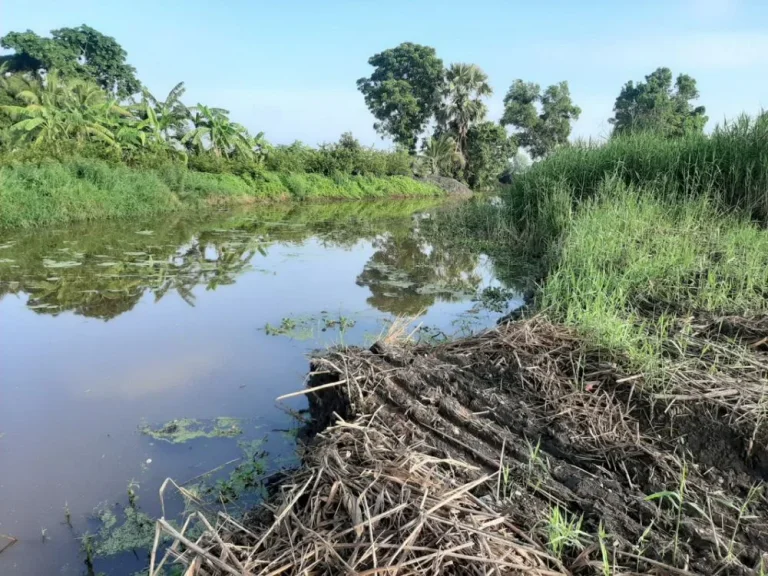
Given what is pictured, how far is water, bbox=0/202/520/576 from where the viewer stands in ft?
9.41

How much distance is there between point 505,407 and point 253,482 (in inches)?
58.3

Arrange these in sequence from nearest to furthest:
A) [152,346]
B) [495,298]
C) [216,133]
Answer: [152,346] → [495,298] → [216,133]

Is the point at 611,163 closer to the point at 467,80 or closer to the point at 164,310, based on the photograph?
the point at 164,310

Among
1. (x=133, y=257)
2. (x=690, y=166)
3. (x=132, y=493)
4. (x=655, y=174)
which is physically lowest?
(x=132, y=493)

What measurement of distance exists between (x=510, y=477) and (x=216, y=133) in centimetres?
2119

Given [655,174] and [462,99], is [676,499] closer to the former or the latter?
[655,174]

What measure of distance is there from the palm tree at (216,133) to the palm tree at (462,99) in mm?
17415

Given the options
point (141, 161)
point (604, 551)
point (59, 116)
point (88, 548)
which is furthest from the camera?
point (141, 161)

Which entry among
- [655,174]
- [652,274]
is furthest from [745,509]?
[655,174]

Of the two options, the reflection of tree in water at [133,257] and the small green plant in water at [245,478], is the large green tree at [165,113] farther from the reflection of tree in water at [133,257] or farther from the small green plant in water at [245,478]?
the small green plant in water at [245,478]

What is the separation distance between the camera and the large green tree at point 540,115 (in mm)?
39469

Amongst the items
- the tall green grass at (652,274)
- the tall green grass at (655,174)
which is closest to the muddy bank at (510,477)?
the tall green grass at (652,274)

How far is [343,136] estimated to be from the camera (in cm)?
3039

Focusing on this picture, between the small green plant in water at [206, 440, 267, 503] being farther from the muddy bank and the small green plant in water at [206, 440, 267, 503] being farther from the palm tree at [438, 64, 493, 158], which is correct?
the palm tree at [438, 64, 493, 158]
